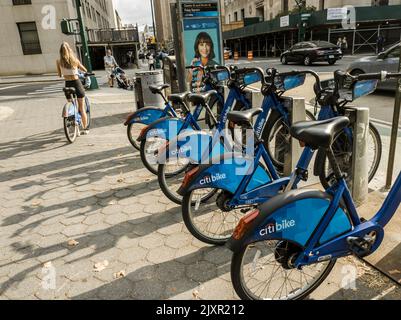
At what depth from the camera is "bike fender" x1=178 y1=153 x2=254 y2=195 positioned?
115 inches

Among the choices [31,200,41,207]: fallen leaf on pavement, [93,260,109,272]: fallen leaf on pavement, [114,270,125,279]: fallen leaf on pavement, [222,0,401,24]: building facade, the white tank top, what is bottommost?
[114,270,125,279]: fallen leaf on pavement

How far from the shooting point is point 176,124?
4406mm

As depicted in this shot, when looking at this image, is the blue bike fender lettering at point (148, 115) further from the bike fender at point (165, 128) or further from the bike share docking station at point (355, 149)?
the bike share docking station at point (355, 149)

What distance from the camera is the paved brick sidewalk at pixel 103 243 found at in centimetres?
272

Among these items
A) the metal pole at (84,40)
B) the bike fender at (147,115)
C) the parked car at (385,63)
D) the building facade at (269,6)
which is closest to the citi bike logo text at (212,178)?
the bike fender at (147,115)

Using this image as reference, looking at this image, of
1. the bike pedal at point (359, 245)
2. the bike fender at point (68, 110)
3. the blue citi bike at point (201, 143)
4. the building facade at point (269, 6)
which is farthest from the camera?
the building facade at point (269, 6)

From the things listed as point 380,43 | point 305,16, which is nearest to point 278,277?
point 305,16

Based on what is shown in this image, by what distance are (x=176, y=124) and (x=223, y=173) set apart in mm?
1661

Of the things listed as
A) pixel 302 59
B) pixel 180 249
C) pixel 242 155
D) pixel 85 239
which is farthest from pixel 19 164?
pixel 302 59

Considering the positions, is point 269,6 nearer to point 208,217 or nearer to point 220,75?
point 220,75

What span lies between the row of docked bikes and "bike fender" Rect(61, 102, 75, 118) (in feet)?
8.82

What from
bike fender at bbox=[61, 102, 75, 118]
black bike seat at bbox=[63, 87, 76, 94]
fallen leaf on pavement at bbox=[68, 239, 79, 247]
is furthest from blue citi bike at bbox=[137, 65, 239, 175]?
black bike seat at bbox=[63, 87, 76, 94]

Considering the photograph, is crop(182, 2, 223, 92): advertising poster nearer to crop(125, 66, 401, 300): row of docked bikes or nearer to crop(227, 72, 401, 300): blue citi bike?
crop(125, 66, 401, 300): row of docked bikes

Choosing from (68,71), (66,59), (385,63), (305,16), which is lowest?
(385,63)
